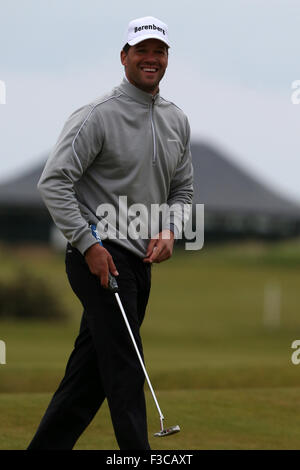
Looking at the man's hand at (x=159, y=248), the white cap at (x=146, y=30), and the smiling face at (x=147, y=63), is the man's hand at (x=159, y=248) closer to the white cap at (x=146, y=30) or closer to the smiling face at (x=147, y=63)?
the smiling face at (x=147, y=63)

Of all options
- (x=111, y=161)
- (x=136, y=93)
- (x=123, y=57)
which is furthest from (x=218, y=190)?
(x=111, y=161)

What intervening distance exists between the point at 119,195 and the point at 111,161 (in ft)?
0.53

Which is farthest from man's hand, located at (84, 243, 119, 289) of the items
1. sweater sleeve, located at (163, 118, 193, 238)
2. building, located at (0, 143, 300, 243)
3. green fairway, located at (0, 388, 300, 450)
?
building, located at (0, 143, 300, 243)

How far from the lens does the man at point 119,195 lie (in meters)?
4.82

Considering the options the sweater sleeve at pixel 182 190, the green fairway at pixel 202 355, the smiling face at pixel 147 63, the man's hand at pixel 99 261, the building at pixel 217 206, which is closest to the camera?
the man's hand at pixel 99 261

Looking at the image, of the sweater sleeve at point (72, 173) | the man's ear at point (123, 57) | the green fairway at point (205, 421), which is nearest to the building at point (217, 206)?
the green fairway at point (205, 421)

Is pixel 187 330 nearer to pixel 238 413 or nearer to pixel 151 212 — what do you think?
pixel 238 413

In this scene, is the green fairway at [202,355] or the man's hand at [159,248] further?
the green fairway at [202,355]

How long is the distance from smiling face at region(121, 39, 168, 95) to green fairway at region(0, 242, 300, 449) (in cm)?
215

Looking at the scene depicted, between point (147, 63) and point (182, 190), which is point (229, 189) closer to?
point (182, 190)

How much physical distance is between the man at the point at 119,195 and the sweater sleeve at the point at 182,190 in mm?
153

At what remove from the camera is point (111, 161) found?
491cm
